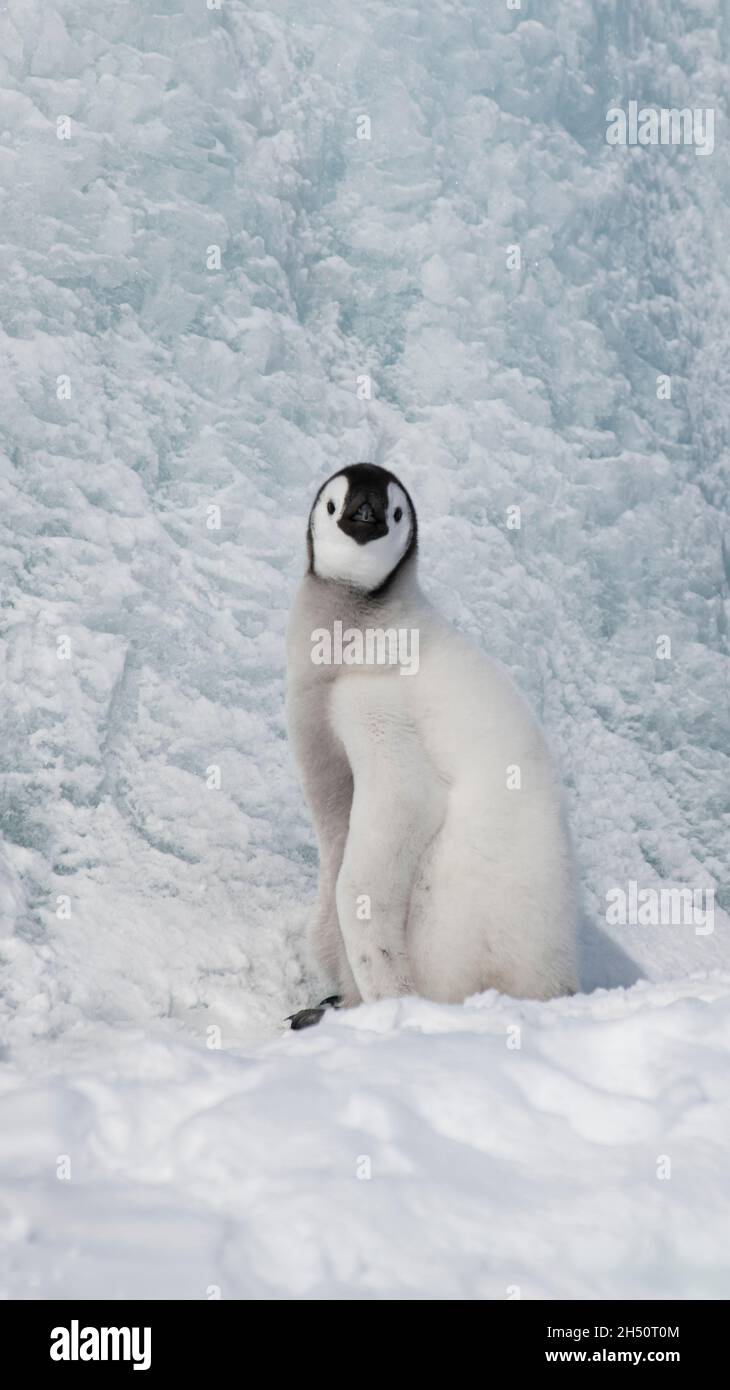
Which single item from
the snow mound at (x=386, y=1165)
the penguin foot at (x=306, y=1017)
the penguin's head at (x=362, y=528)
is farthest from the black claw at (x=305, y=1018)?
the penguin's head at (x=362, y=528)

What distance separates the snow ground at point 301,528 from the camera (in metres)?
1.21

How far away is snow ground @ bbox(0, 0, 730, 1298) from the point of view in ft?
3.96

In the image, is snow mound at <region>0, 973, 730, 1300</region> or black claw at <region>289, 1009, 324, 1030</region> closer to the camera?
snow mound at <region>0, 973, 730, 1300</region>

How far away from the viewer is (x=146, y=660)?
102 inches

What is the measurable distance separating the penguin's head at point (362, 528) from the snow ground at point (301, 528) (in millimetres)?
658

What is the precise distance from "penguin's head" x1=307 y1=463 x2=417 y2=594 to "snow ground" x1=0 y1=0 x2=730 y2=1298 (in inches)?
25.9

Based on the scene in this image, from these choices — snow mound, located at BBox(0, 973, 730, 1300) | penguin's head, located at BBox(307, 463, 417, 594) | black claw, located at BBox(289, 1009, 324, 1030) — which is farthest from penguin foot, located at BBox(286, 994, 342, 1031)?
penguin's head, located at BBox(307, 463, 417, 594)

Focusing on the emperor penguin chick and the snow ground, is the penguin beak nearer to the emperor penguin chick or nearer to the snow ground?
the emperor penguin chick

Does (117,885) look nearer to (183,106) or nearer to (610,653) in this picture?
(610,653)

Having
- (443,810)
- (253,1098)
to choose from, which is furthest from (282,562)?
(253,1098)

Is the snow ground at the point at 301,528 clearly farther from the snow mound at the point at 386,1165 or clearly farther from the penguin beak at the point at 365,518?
the penguin beak at the point at 365,518

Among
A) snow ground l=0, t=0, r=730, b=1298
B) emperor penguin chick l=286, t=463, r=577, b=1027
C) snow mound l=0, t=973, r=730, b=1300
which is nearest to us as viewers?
snow mound l=0, t=973, r=730, b=1300

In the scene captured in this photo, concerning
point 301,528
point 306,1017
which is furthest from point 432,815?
point 301,528
